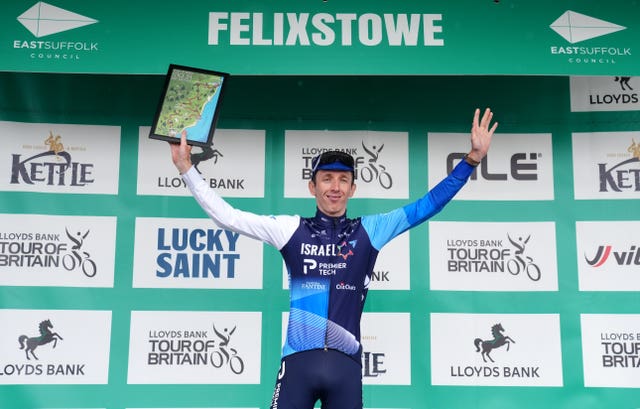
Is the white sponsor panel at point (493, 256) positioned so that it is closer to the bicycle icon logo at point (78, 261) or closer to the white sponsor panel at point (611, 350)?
the white sponsor panel at point (611, 350)

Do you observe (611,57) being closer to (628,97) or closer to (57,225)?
(628,97)

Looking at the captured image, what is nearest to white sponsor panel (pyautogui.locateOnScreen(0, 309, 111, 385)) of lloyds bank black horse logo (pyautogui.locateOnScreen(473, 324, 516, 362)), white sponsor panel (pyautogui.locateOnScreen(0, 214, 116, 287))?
white sponsor panel (pyautogui.locateOnScreen(0, 214, 116, 287))

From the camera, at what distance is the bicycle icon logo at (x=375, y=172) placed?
392cm

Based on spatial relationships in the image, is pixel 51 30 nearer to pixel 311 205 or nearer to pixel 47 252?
pixel 47 252

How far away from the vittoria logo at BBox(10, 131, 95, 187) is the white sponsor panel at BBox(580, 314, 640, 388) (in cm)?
302

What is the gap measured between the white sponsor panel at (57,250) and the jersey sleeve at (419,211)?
5.95 ft

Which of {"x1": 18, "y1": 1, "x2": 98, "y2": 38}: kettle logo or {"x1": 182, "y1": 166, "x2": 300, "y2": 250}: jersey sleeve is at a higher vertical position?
{"x1": 18, "y1": 1, "x2": 98, "y2": 38}: kettle logo

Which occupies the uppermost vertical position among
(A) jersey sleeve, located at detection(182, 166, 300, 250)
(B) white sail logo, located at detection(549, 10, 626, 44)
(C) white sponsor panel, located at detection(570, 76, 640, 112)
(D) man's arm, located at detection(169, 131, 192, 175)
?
(B) white sail logo, located at detection(549, 10, 626, 44)

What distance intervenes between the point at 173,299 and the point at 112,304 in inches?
13.7

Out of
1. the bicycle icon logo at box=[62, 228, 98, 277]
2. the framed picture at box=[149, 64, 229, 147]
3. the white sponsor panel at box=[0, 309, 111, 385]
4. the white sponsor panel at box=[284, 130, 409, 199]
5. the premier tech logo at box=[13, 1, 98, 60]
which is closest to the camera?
the framed picture at box=[149, 64, 229, 147]

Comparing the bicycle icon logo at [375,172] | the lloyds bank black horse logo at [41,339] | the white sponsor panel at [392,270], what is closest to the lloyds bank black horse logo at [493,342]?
the white sponsor panel at [392,270]

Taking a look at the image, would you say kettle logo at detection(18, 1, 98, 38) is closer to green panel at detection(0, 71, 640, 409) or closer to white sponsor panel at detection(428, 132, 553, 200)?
green panel at detection(0, 71, 640, 409)

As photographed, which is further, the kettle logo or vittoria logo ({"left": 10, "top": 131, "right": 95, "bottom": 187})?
vittoria logo ({"left": 10, "top": 131, "right": 95, "bottom": 187})

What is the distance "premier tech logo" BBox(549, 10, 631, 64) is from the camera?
3354mm
